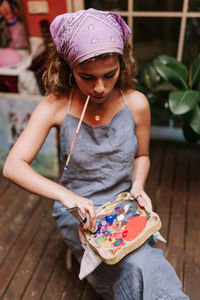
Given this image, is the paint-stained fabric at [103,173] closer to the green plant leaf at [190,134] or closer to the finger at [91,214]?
the finger at [91,214]

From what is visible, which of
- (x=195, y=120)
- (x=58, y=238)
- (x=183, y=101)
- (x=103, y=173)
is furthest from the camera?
(x=58, y=238)

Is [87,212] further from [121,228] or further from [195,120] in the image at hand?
[195,120]

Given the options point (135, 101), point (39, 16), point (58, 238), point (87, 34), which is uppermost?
point (87, 34)

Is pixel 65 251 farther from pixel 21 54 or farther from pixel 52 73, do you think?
pixel 21 54

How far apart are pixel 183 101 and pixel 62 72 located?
2.62 ft

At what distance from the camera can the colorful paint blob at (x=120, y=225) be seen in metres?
1.12

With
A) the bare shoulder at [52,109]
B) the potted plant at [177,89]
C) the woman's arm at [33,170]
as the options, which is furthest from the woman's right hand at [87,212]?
the potted plant at [177,89]

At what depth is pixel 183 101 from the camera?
172 cm

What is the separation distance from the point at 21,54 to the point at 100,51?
67.5 inches

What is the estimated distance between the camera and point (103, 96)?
3.79ft

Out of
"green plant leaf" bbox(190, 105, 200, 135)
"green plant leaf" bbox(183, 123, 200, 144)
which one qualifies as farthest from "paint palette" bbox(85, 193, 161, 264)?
"green plant leaf" bbox(183, 123, 200, 144)

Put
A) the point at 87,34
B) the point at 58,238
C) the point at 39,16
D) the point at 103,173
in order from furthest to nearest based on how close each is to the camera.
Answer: the point at 39,16, the point at 58,238, the point at 103,173, the point at 87,34

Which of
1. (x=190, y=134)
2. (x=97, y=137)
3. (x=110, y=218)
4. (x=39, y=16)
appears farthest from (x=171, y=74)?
(x=39, y=16)

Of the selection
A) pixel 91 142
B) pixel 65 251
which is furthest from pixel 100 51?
pixel 65 251
